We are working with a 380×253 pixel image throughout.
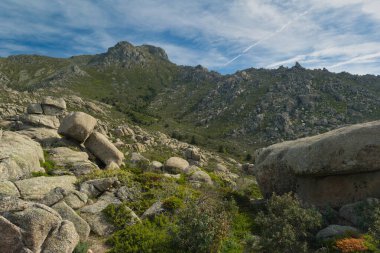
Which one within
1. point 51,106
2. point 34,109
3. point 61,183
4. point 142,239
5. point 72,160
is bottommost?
point 142,239

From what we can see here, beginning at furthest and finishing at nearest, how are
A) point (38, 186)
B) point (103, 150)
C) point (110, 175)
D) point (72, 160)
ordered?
point (103, 150) → point (72, 160) → point (110, 175) → point (38, 186)

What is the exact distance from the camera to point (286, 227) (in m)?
15.6

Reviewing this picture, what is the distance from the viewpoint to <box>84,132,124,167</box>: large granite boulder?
127 ft

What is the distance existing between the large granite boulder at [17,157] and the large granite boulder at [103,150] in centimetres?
814

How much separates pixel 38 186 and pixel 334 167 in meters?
19.8

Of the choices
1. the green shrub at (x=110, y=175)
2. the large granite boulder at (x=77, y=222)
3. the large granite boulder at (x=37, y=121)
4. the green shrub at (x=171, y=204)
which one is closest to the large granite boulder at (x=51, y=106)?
the large granite boulder at (x=37, y=121)

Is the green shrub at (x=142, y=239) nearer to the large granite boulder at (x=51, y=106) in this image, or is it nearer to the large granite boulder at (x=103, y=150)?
the large granite boulder at (x=103, y=150)

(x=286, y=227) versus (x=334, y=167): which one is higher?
(x=334, y=167)

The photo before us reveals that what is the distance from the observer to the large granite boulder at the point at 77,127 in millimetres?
37875

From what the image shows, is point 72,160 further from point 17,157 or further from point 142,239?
point 142,239

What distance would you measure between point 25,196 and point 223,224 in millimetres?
13509

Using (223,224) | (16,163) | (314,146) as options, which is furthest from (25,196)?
(314,146)

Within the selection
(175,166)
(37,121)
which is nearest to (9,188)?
(175,166)

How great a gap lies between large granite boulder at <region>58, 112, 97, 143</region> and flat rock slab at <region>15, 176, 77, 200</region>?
507 inches
